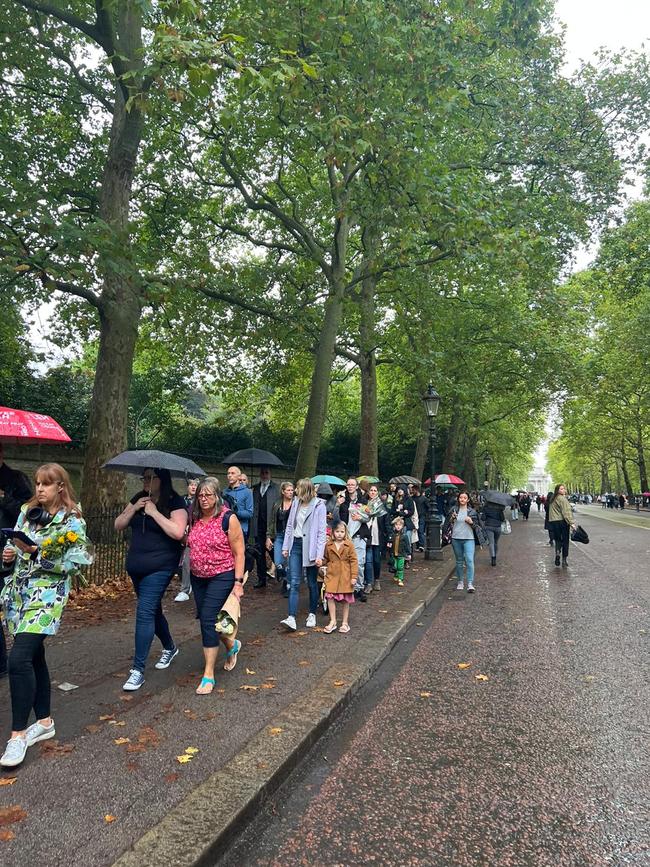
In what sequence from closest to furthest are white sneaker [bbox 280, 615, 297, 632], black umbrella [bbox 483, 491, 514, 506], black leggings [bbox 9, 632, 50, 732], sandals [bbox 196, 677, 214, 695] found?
black leggings [bbox 9, 632, 50, 732]
sandals [bbox 196, 677, 214, 695]
white sneaker [bbox 280, 615, 297, 632]
black umbrella [bbox 483, 491, 514, 506]

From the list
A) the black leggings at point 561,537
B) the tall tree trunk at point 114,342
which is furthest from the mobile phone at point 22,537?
the black leggings at point 561,537

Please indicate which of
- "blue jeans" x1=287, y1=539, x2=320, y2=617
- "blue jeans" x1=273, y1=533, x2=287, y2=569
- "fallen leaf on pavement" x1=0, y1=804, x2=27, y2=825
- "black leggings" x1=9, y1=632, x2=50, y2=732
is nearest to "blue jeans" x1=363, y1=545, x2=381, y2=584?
"blue jeans" x1=273, y1=533, x2=287, y2=569

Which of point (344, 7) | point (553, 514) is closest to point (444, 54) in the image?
point (344, 7)

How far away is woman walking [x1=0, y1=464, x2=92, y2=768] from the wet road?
1.61 metres

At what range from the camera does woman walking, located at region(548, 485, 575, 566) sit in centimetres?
1256

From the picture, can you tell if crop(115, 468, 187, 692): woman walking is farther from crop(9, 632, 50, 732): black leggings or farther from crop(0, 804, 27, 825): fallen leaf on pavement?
crop(0, 804, 27, 825): fallen leaf on pavement

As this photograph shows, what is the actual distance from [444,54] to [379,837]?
9.57m

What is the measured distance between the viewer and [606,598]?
902cm

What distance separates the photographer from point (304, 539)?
662 centimetres

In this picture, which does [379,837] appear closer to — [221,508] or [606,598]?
[221,508]

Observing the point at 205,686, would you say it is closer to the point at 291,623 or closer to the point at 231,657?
the point at 231,657

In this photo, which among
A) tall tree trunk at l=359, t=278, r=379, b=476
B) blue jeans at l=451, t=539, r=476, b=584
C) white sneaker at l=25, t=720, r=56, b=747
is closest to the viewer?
white sneaker at l=25, t=720, r=56, b=747

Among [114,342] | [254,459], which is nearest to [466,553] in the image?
[254,459]

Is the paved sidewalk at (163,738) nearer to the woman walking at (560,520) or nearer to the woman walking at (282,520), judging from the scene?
the woman walking at (282,520)
